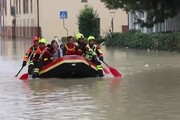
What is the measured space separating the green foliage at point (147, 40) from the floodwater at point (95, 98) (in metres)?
13.0

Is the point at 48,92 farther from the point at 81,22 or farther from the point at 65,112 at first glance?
the point at 81,22

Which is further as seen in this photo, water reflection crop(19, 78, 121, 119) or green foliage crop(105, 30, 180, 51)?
green foliage crop(105, 30, 180, 51)

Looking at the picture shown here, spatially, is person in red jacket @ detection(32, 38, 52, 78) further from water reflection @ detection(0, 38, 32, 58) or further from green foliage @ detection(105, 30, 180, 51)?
green foliage @ detection(105, 30, 180, 51)

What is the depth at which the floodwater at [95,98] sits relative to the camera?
10.9 metres

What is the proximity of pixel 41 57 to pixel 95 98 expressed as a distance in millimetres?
5575

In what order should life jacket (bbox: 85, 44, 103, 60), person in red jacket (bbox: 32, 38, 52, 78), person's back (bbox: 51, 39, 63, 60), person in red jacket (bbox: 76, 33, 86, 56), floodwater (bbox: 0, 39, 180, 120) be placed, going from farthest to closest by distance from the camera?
person's back (bbox: 51, 39, 63, 60) → life jacket (bbox: 85, 44, 103, 60) → person in red jacket (bbox: 76, 33, 86, 56) → person in red jacket (bbox: 32, 38, 52, 78) → floodwater (bbox: 0, 39, 180, 120)

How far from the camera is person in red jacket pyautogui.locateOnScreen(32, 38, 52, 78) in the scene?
1842cm

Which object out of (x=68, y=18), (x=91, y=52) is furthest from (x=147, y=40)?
(x=68, y=18)

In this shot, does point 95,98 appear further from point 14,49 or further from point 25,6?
point 25,6

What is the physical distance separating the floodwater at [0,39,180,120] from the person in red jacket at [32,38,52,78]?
0.57 meters

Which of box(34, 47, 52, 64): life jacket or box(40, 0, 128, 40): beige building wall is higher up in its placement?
box(40, 0, 128, 40): beige building wall

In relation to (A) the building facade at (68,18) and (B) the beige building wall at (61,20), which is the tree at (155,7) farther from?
(B) the beige building wall at (61,20)

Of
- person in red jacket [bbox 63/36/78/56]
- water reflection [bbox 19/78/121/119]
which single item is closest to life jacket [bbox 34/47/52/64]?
person in red jacket [bbox 63/36/78/56]

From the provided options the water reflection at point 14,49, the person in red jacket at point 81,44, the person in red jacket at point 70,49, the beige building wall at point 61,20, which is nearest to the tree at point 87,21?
the water reflection at point 14,49
